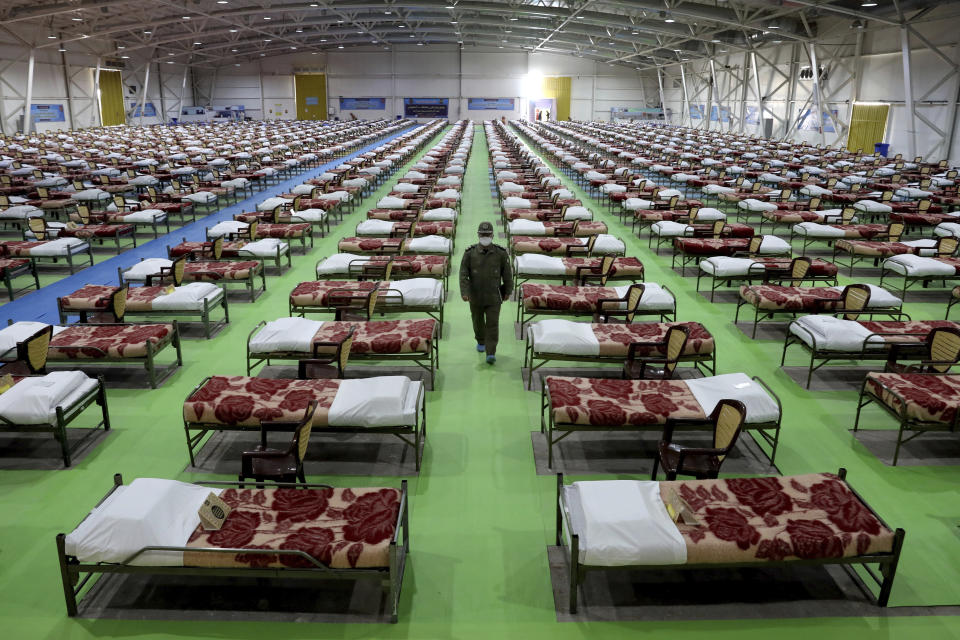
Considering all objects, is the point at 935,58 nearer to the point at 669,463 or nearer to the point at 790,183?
the point at 790,183

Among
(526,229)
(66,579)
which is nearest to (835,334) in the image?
(526,229)

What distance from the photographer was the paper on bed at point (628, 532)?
4.27 metres

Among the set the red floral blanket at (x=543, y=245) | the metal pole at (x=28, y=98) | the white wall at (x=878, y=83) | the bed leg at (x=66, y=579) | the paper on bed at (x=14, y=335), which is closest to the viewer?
the bed leg at (x=66, y=579)

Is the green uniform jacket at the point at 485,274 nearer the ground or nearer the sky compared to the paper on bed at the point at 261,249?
nearer the sky

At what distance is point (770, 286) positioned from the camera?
10.1 meters

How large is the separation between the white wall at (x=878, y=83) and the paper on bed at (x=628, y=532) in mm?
31030

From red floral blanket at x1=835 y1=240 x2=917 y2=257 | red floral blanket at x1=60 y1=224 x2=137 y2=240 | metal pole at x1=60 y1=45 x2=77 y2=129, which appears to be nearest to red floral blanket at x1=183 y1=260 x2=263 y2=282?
red floral blanket at x1=60 y1=224 x2=137 y2=240

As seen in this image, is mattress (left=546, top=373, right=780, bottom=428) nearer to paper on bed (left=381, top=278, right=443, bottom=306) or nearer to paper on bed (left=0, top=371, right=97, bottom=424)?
paper on bed (left=381, top=278, right=443, bottom=306)

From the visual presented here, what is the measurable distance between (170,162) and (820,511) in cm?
2902

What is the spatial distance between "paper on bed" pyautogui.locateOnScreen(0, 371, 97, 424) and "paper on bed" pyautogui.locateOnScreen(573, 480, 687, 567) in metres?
5.02

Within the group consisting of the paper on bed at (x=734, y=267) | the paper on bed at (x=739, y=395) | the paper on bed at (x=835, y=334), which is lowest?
the paper on bed at (x=739, y=395)

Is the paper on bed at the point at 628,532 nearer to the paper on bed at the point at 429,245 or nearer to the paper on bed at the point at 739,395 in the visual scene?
the paper on bed at the point at 739,395

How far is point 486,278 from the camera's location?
803 cm

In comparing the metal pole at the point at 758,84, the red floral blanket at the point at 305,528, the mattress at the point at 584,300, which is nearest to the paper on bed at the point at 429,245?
the mattress at the point at 584,300
